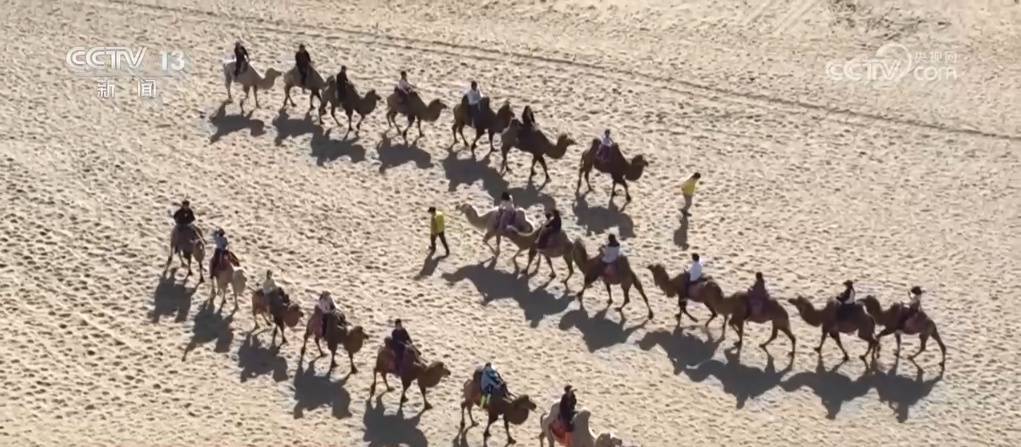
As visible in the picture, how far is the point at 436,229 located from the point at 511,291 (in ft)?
5.72

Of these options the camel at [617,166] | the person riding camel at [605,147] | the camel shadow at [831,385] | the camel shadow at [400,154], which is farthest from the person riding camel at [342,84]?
the camel shadow at [831,385]

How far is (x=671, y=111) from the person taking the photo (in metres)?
32.5

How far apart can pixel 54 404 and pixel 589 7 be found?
1751cm

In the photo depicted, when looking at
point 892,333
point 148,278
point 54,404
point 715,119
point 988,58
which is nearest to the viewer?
point 54,404

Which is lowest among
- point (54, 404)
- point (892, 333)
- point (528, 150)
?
point (54, 404)

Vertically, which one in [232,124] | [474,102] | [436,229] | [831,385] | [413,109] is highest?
[474,102]

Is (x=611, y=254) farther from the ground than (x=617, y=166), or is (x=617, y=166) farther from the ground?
(x=617, y=166)

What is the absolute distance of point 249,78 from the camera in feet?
104

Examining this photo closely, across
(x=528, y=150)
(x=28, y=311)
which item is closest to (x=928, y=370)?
(x=528, y=150)

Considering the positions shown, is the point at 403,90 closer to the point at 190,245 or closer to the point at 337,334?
the point at 190,245

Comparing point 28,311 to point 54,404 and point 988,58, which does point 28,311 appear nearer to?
point 54,404

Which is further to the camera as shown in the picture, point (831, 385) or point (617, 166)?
point (617, 166)

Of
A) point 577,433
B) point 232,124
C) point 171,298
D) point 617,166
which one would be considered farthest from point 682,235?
point 232,124

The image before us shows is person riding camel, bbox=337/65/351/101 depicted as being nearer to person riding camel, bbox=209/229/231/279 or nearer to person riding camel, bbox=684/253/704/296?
person riding camel, bbox=209/229/231/279
